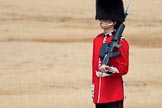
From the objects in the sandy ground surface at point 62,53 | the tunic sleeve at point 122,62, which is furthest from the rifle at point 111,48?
the sandy ground surface at point 62,53

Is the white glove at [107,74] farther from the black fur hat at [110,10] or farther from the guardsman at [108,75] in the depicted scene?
the black fur hat at [110,10]

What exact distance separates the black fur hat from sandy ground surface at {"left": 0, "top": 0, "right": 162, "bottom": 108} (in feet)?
10.2

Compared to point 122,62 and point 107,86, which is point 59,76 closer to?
point 107,86

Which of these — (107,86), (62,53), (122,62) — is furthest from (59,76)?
(122,62)

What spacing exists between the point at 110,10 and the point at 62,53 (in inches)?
275

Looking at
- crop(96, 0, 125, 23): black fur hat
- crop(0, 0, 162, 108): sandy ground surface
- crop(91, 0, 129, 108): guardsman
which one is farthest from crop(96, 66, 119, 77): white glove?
crop(0, 0, 162, 108): sandy ground surface

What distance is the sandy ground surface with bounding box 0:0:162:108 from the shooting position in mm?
7902

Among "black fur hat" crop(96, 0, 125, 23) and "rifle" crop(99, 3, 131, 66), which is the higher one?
"black fur hat" crop(96, 0, 125, 23)

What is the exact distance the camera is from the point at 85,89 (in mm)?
8328

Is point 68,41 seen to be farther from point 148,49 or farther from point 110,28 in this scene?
point 110,28

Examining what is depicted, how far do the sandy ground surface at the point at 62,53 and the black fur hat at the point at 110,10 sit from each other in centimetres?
309

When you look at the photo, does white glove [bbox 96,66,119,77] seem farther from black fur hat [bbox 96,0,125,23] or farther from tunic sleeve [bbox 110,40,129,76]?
black fur hat [bbox 96,0,125,23]

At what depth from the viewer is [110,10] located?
439 centimetres

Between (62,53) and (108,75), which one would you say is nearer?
(108,75)
